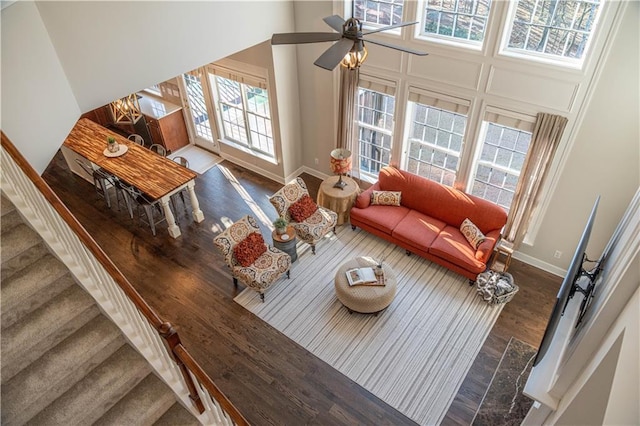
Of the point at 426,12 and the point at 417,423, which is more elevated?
the point at 426,12

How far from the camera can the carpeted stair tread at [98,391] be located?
2.95m

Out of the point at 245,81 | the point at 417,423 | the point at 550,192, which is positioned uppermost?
the point at 245,81

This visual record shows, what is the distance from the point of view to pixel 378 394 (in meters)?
5.12

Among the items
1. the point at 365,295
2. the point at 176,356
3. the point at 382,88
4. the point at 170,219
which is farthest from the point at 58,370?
the point at 382,88

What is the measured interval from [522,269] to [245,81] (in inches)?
223

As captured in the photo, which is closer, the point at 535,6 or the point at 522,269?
the point at 535,6

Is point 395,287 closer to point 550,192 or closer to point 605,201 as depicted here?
point 550,192

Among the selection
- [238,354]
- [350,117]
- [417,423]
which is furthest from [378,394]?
[350,117]

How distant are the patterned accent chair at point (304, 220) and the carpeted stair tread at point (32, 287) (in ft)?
12.4

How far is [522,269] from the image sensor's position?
661 centimetres

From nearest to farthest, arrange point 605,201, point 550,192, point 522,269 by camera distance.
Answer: point 605,201
point 550,192
point 522,269

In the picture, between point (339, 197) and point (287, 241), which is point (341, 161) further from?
point (287, 241)

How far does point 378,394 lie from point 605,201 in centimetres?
379

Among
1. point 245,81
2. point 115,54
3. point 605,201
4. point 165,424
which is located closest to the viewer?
point 165,424
